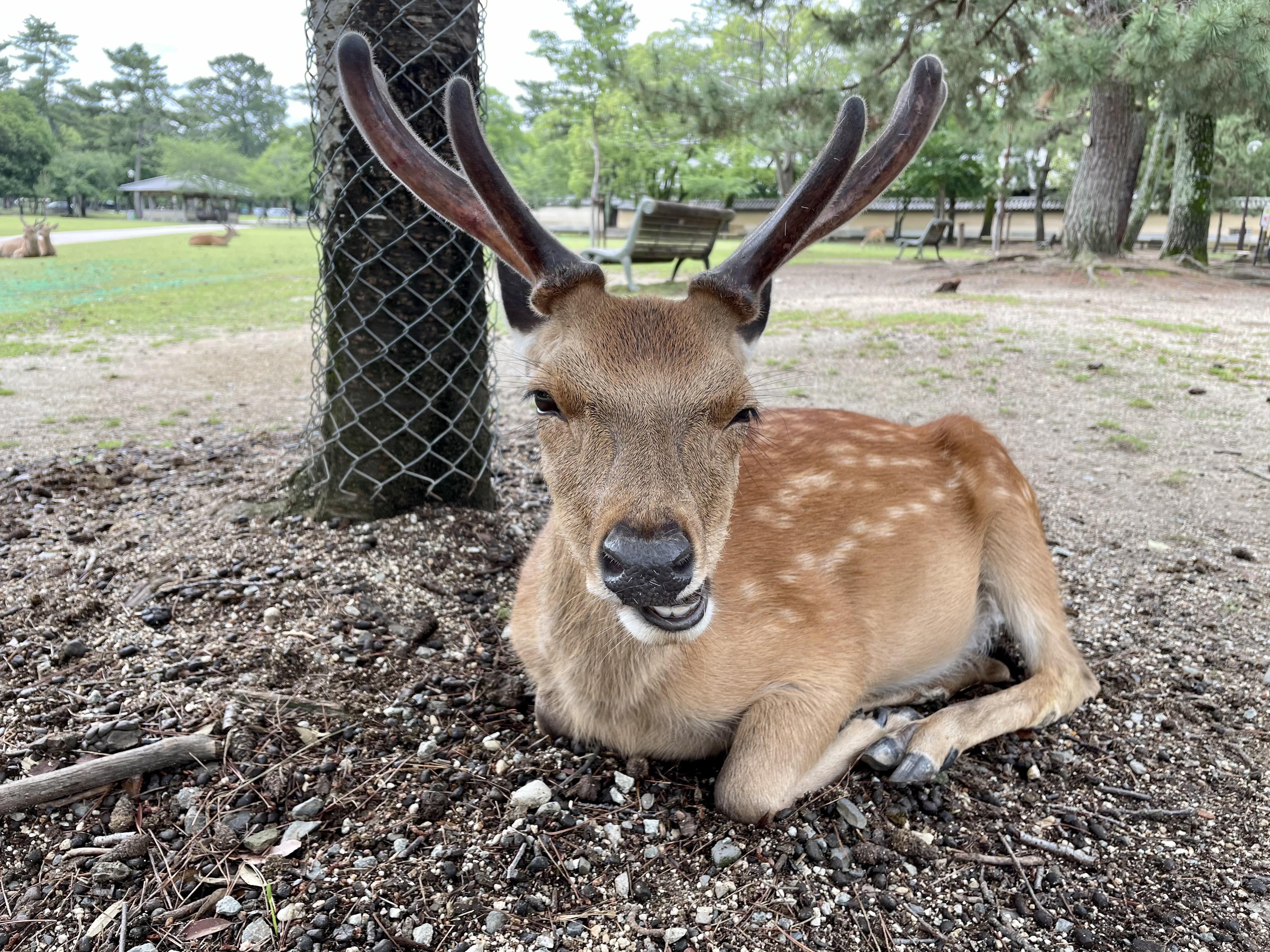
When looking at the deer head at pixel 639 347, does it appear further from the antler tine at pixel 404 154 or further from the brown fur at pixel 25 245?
the brown fur at pixel 25 245

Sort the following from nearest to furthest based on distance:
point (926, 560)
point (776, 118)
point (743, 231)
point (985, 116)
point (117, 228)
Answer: point (926, 560) < point (776, 118) < point (985, 116) < point (117, 228) < point (743, 231)

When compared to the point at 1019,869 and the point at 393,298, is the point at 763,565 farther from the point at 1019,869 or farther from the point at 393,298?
the point at 393,298

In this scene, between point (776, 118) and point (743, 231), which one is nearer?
point (776, 118)

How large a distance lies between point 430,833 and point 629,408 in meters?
1.12

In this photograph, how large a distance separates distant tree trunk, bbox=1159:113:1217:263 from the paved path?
74.6 feet

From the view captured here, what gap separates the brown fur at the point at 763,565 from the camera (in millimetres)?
1949

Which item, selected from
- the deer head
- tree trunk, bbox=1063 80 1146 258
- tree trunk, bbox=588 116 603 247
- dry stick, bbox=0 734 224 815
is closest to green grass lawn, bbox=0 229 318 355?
the deer head

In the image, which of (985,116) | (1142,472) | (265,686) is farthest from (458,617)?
(985,116)

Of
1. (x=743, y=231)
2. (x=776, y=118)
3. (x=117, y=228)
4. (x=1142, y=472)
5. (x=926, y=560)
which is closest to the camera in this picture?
(x=926, y=560)

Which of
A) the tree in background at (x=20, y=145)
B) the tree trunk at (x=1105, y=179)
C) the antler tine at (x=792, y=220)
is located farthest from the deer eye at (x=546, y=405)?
the tree in background at (x=20, y=145)

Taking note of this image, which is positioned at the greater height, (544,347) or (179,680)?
(544,347)

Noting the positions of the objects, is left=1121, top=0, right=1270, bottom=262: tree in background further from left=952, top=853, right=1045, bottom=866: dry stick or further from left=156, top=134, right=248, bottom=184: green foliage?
left=156, top=134, right=248, bottom=184: green foliage

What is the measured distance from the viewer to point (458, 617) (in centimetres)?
298

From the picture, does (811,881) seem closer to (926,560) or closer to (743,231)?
(926,560)
